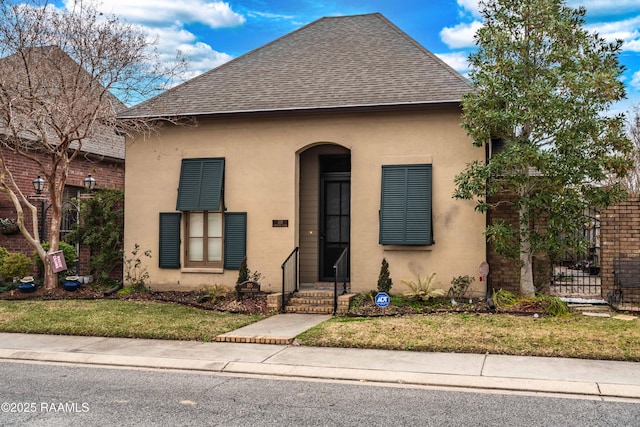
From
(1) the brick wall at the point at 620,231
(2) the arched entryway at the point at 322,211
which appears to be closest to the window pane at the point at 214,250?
(2) the arched entryway at the point at 322,211

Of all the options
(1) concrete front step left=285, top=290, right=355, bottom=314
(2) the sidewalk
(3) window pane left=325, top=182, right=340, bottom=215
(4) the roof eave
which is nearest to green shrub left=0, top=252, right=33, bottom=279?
(4) the roof eave

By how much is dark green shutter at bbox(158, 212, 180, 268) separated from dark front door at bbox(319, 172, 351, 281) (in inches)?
130

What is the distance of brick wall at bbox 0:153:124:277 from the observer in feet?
55.5

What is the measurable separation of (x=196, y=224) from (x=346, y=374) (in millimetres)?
7837

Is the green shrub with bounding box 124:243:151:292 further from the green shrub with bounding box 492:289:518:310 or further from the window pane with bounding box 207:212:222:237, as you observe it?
the green shrub with bounding box 492:289:518:310

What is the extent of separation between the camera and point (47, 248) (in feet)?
51.4

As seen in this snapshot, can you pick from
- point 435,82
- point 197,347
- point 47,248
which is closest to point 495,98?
point 435,82

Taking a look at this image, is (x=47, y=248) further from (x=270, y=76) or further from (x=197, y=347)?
(x=197, y=347)

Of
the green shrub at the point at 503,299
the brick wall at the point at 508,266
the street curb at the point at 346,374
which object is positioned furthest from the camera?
the brick wall at the point at 508,266

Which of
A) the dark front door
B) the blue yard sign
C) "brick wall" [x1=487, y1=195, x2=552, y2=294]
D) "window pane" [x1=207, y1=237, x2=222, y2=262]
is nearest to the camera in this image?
the blue yard sign

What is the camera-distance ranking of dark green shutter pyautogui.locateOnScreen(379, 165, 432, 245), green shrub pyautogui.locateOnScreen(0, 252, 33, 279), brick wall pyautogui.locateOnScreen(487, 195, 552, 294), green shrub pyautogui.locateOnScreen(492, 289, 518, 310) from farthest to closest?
1. green shrub pyautogui.locateOnScreen(0, 252, 33, 279)
2. dark green shutter pyautogui.locateOnScreen(379, 165, 432, 245)
3. brick wall pyautogui.locateOnScreen(487, 195, 552, 294)
4. green shrub pyautogui.locateOnScreen(492, 289, 518, 310)

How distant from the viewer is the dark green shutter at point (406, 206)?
1261cm

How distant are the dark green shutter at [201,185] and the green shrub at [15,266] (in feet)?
13.6

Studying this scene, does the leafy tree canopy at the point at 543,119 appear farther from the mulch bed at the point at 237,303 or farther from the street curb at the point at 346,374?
the street curb at the point at 346,374
